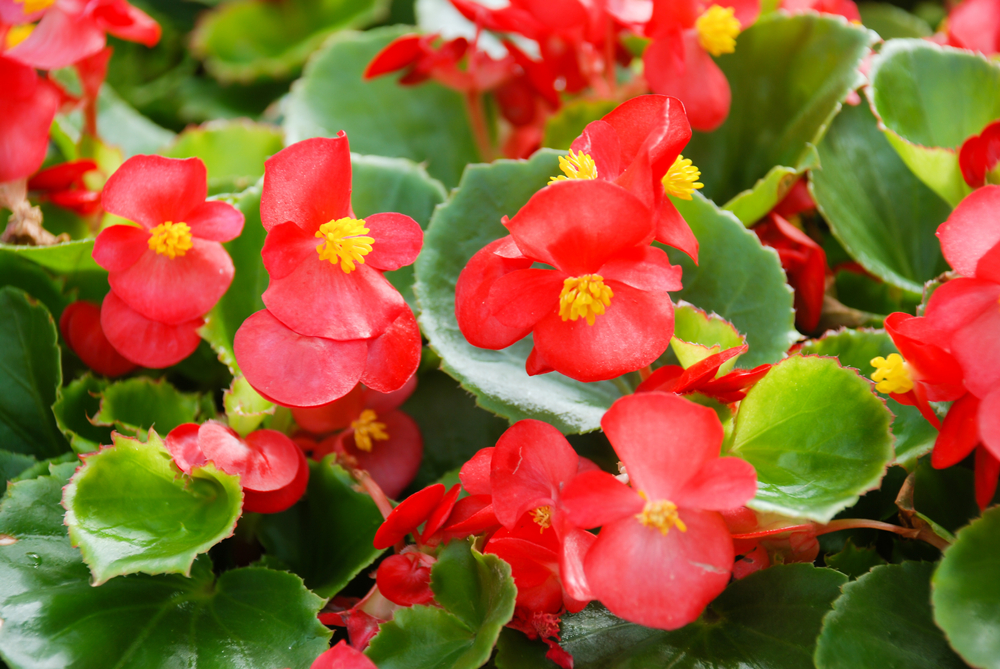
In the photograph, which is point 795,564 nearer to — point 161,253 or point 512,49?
point 161,253

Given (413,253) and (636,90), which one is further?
(636,90)

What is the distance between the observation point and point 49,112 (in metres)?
0.58

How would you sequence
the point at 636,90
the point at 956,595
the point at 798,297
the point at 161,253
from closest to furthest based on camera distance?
the point at 956,595, the point at 161,253, the point at 798,297, the point at 636,90

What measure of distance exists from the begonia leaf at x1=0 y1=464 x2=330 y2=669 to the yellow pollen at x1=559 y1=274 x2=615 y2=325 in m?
0.23

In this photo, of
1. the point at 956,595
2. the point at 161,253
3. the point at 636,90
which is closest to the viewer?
the point at 956,595

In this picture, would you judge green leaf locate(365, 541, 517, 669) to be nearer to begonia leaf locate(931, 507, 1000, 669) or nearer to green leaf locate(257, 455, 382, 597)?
green leaf locate(257, 455, 382, 597)

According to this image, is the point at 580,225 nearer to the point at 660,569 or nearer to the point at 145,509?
the point at 660,569

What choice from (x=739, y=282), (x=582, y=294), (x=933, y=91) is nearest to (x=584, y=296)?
(x=582, y=294)

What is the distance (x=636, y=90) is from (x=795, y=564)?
468 millimetres

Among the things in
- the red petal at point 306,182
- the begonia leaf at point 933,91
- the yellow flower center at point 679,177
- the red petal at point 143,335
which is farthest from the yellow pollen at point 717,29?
the red petal at point 143,335

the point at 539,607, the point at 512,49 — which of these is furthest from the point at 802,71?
the point at 539,607

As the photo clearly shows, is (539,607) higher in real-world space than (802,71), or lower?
lower

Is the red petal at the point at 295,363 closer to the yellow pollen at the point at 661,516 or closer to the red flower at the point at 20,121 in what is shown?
the yellow pollen at the point at 661,516

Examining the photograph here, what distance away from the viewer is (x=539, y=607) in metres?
0.43
